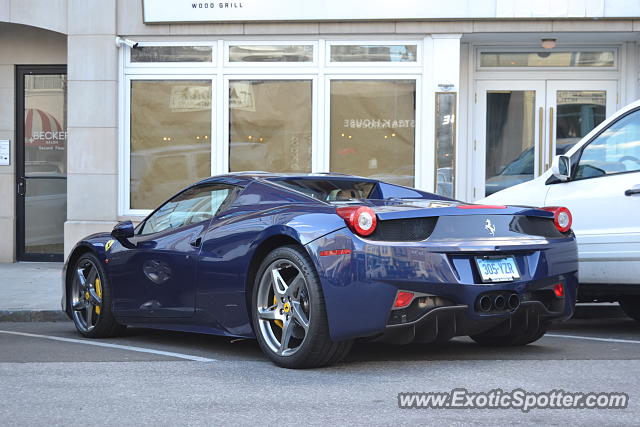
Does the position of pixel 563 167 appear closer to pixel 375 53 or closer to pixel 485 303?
pixel 485 303

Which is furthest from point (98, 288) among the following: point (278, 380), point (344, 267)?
point (344, 267)

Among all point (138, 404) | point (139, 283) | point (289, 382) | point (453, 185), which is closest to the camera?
point (138, 404)

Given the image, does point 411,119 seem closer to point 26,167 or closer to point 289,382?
point 26,167

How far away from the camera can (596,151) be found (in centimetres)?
798

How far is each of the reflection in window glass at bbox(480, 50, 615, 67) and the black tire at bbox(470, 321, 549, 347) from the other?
26.7 ft

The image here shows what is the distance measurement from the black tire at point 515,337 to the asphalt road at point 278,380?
0.09 meters

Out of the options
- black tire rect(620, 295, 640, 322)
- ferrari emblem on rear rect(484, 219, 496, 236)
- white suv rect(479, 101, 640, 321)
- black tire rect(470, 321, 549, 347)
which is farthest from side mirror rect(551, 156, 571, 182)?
ferrari emblem on rear rect(484, 219, 496, 236)

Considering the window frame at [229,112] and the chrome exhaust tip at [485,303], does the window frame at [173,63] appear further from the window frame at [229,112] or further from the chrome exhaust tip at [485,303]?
the chrome exhaust tip at [485,303]

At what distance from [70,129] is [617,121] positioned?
340 inches

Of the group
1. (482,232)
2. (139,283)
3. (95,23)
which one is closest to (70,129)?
(95,23)

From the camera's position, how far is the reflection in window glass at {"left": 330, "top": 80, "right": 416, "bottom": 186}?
1387 cm

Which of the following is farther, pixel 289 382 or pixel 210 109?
pixel 210 109

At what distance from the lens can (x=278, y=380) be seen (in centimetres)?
567

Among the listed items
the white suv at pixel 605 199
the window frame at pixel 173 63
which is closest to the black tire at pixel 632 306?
the white suv at pixel 605 199
